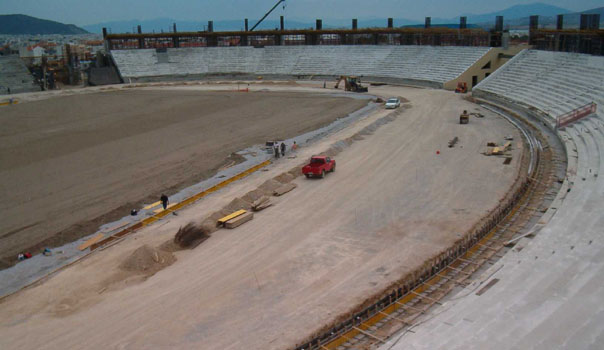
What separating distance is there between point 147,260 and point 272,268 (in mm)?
3790

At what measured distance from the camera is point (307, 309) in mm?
12859

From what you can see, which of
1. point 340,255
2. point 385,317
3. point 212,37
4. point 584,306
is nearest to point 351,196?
point 340,255

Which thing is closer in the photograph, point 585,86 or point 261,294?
point 261,294

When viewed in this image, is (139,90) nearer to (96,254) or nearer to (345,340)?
(96,254)

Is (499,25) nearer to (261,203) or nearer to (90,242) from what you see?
(261,203)

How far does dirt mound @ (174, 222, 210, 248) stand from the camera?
683 inches

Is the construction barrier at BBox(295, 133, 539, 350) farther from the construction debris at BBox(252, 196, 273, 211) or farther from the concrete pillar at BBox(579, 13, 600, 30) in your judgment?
the concrete pillar at BBox(579, 13, 600, 30)

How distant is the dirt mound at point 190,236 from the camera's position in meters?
17.3

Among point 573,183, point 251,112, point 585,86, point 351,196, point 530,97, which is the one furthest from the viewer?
point 251,112

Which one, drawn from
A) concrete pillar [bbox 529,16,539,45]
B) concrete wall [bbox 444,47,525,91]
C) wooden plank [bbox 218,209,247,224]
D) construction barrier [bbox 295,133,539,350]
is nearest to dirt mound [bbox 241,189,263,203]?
wooden plank [bbox 218,209,247,224]

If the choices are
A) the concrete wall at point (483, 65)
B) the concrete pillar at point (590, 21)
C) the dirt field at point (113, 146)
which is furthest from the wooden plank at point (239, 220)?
the concrete pillar at point (590, 21)

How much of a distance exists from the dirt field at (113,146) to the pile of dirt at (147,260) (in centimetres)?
369

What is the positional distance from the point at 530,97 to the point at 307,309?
31.4 m

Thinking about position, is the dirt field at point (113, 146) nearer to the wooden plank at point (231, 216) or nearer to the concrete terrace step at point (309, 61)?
the wooden plank at point (231, 216)
